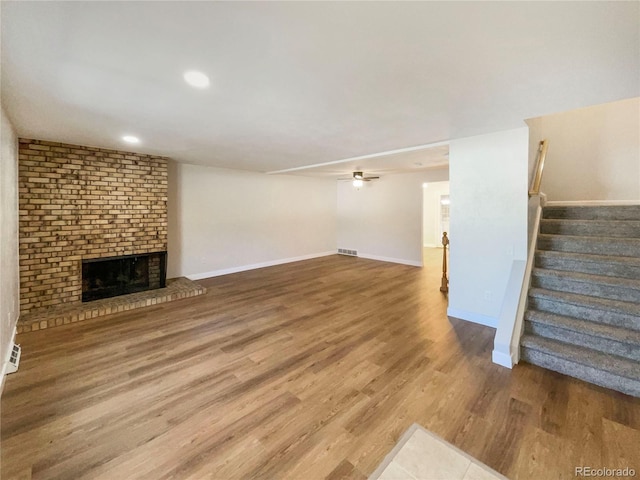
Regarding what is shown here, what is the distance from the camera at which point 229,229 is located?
6363 millimetres

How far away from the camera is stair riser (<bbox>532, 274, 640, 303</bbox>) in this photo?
8.87 ft

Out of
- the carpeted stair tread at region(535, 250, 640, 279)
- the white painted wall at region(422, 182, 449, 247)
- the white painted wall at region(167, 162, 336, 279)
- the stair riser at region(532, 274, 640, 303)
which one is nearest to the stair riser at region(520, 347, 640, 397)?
the stair riser at region(532, 274, 640, 303)

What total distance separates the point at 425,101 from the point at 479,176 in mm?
1653

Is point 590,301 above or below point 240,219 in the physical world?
below

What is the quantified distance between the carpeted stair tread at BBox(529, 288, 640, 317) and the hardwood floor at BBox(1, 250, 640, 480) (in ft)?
2.46

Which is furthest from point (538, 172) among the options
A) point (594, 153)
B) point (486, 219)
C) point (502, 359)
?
point (594, 153)

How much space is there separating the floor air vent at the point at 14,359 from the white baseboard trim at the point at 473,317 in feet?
16.1

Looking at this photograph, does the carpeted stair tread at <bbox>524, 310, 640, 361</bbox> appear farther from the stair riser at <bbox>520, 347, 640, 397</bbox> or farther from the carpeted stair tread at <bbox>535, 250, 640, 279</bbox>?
the carpeted stair tread at <bbox>535, 250, 640, 279</bbox>

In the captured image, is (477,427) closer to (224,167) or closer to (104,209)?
(104,209)

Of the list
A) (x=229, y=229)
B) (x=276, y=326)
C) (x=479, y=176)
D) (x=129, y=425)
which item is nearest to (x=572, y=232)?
(x=479, y=176)

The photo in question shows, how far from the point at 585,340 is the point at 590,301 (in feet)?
1.37

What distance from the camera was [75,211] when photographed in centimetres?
407

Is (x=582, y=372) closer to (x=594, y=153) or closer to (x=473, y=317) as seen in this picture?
(x=473, y=317)

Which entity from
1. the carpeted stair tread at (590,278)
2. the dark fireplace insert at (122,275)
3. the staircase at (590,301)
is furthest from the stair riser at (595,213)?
the dark fireplace insert at (122,275)
